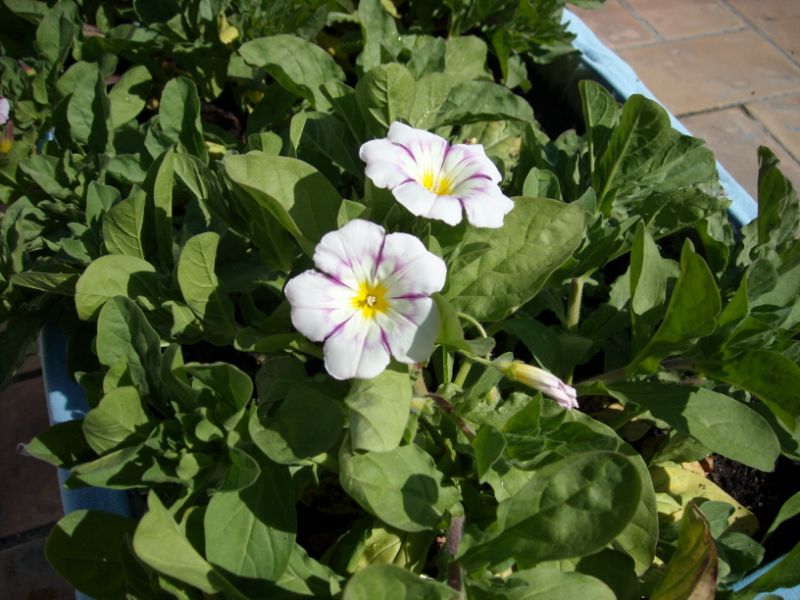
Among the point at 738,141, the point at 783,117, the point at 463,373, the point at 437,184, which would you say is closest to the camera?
the point at 437,184

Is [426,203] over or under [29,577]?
over

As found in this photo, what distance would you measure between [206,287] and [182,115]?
1.49 ft

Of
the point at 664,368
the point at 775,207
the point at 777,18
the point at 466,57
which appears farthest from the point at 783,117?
the point at 664,368

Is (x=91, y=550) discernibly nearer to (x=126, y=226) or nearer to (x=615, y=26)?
(x=126, y=226)

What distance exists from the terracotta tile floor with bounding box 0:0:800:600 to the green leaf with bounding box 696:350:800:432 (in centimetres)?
151

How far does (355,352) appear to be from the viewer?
862 mm

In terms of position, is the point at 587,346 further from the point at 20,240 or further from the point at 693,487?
the point at 20,240

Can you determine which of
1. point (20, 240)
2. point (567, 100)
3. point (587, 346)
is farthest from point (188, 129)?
point (567, 100)

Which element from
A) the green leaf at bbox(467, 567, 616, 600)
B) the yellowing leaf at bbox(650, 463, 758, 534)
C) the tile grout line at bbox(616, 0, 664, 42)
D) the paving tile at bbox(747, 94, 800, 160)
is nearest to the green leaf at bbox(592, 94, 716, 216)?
the yellowing leaf at bbox(650, 463, 758, 534)

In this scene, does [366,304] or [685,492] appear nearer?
[366,304]

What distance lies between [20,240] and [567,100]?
1.25 m

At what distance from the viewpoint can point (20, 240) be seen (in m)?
1.23

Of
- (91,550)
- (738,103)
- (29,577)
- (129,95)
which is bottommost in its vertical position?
(29,577)

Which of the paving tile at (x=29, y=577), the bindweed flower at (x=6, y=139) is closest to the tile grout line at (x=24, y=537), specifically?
the paving tile at (x=29, y=577)
